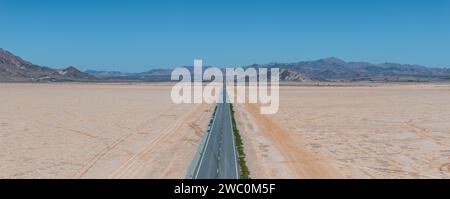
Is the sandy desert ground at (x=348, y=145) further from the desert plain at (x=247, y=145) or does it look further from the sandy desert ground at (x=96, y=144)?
the sandy desert ground at (x=96, y=144)

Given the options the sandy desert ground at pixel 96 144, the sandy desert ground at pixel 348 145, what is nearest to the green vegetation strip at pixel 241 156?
the sandy desert ground at pixel 348 145

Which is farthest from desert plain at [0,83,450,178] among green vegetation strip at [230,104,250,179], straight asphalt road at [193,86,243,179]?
straight asphalt road at [193,86,243,179]

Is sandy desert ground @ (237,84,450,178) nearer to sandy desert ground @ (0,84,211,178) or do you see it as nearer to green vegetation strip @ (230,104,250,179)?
green vegetation strip @ (230,104,250,179)

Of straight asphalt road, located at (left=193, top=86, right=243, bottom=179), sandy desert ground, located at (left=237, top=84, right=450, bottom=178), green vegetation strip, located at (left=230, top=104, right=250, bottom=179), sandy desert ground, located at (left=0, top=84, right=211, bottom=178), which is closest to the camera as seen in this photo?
straight asphalt road, located at (left=193, top=86, right=243, bottom=179)

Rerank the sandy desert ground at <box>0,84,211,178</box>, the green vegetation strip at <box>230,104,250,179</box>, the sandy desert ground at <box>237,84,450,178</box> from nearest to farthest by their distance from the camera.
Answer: the green vegetation strip at <box>230,104,250,179</box> → the sandy desert ground at <box>0,84,211,178</box> → the sandy desert ground at <box>237,84,450,178</box>

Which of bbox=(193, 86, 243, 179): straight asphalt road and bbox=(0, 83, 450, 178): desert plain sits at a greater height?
bbox=(193, 86, 243, 179): straight asphalt road
